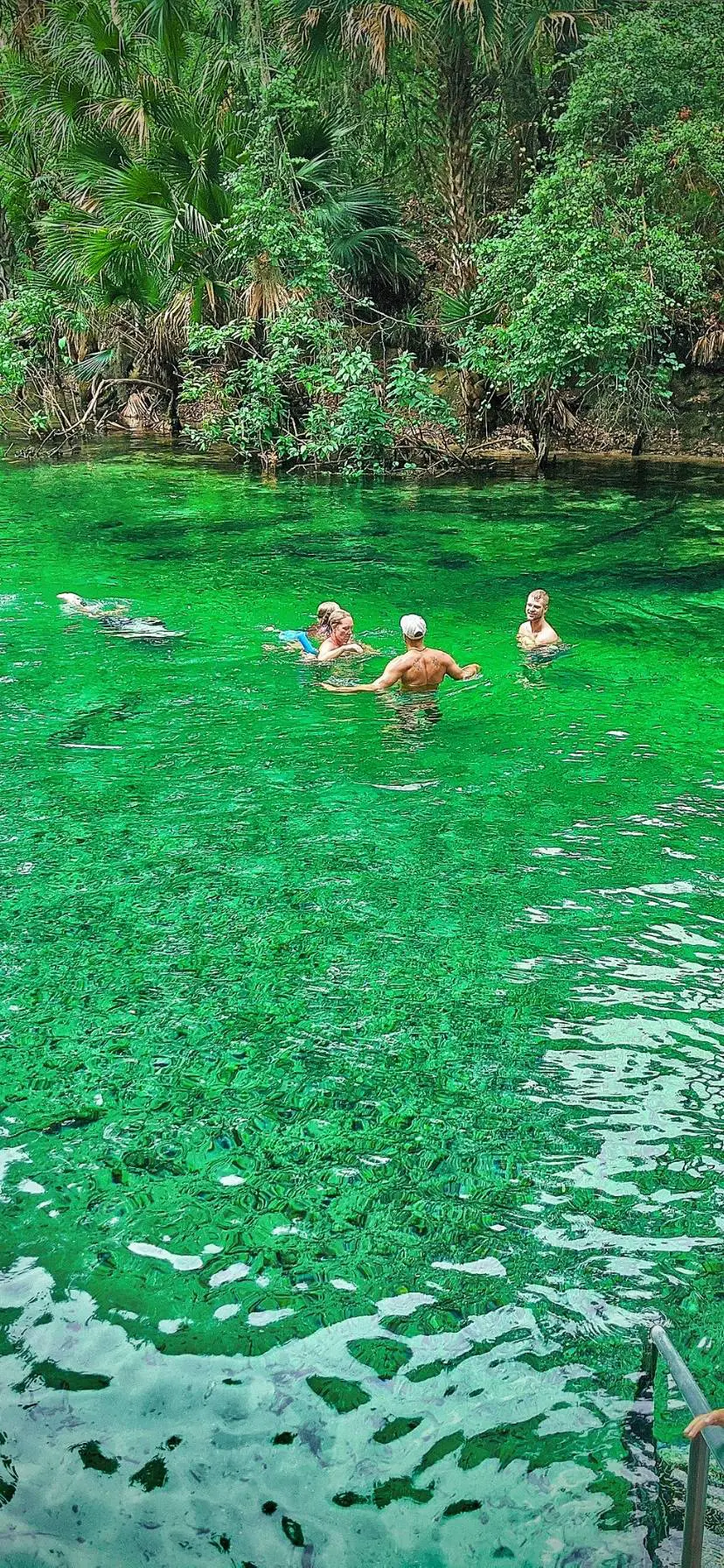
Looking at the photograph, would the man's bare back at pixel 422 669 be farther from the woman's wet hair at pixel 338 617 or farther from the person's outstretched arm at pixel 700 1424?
the person's outstretched arm at pixel 700 1424

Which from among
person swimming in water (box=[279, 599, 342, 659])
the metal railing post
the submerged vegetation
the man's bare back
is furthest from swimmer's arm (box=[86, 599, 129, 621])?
the metal railing post

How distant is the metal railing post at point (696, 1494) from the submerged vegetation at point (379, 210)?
16414 millimetres

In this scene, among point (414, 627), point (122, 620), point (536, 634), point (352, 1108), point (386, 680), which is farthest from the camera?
point (122, 620)

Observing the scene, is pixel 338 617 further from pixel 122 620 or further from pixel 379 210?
pixel 379 210

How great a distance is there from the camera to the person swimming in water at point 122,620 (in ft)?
40.2

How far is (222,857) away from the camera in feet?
24.6

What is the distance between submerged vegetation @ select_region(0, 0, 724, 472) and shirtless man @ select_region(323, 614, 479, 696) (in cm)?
883

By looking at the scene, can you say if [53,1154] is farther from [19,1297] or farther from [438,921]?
[438,921]

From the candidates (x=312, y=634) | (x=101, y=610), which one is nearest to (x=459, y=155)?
(x=101, y=610)

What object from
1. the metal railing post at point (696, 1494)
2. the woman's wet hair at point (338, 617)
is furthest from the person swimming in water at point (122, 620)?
the metal railing post at point (696, 1494)

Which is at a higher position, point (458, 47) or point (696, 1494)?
point (458, 47)

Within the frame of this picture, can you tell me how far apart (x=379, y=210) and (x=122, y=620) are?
11.7m

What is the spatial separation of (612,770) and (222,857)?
298 centimetres

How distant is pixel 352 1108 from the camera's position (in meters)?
5.01
